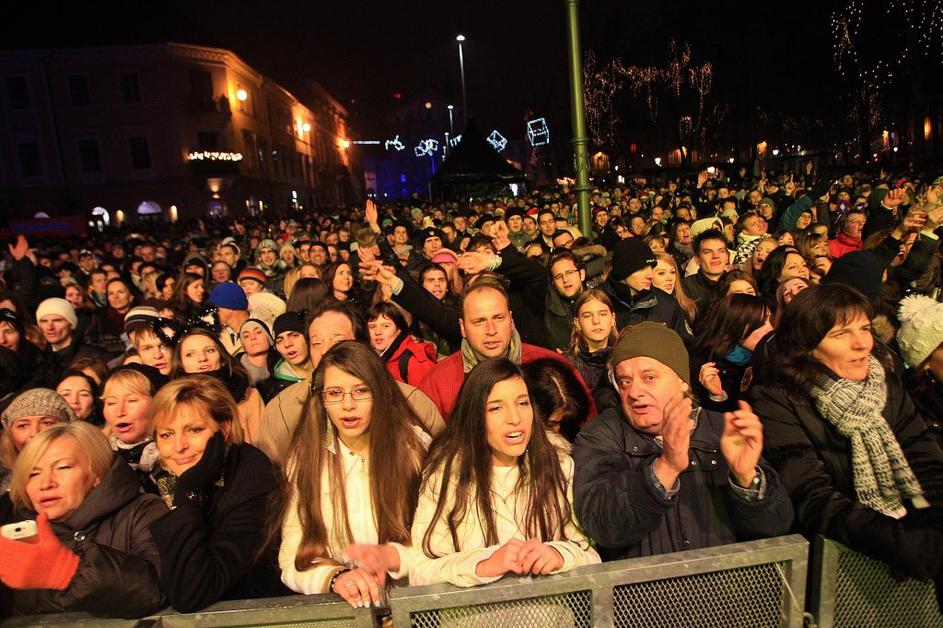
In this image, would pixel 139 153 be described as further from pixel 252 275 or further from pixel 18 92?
pixel 252 275

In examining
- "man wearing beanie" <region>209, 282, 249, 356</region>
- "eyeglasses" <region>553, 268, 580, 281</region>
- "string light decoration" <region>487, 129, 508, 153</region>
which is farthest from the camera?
"string light decoration" <region>487, 129, 508, 153</region>

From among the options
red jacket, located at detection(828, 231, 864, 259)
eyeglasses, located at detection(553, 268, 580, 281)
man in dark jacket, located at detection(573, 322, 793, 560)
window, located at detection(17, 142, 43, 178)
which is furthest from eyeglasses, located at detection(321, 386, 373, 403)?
window, located at detection(17, 142, 43, 178)

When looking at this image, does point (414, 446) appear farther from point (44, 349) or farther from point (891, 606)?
point (44, 349)

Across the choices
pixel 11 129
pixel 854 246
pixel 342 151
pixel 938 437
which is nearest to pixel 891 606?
pixel 938 437

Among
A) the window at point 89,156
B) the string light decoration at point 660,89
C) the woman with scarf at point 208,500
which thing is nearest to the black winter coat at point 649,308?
the woman with scarf at point 208,500

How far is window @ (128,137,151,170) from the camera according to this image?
44.8 m

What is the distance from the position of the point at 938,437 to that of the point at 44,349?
6664 mm

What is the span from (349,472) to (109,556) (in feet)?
2.99

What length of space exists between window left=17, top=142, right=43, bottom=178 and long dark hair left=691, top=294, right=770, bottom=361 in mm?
51811

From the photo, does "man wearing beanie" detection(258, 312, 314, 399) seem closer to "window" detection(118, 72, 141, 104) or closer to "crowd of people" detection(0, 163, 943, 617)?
"crowd of people" detection(0, 163, 943, 617)

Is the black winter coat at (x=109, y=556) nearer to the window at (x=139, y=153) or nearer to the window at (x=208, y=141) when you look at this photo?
the window at (x=139, y=153)

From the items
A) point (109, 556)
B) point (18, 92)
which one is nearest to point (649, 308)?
point (109, 556)

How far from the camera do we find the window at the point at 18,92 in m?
42.8

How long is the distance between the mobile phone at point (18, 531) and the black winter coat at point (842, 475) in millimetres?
2650
